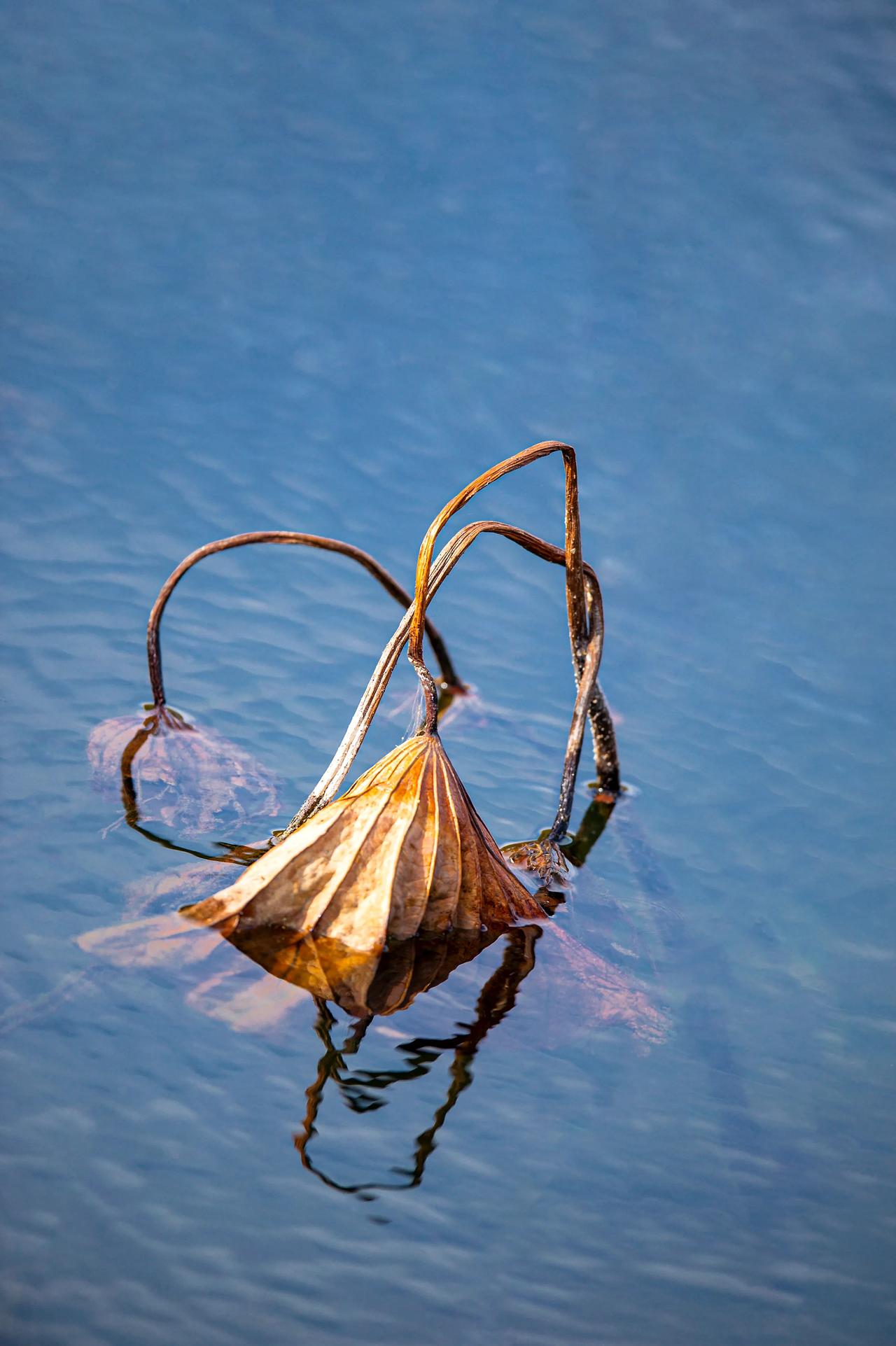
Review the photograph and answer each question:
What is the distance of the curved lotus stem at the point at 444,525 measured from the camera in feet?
5.07

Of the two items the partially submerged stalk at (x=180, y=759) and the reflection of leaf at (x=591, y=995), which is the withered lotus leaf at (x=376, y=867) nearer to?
the reflection of leaf at (x=591, y=995)

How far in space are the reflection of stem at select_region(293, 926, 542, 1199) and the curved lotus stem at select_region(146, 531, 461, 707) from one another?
2.74 feet

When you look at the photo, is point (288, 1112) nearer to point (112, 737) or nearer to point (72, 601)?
point (112, 737)

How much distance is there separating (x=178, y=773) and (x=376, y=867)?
77 cm

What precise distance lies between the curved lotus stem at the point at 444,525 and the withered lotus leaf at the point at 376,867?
11cm

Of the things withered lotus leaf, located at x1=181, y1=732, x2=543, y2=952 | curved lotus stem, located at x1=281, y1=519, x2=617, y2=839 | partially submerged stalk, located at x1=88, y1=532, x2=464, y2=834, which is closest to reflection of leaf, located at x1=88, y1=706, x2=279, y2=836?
partially submerged stalk, located at x1=88, y1=532, x2=464, y2=834

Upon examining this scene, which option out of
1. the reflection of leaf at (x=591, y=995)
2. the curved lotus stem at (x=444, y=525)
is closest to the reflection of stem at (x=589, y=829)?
the reflection of leaf at (x=591, y=995)

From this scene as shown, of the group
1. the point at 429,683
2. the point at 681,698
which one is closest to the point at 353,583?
the point at 681,698

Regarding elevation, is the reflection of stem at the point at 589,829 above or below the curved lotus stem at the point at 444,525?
below

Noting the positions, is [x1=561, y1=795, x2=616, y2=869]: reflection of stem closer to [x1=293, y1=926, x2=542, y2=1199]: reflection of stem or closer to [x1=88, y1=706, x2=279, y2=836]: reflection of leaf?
[x1=293, y1=926, x2=542, y2=1199]: reflection of stem

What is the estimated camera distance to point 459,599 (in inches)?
117

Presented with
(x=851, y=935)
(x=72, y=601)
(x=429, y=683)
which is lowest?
(x=72, y=601)

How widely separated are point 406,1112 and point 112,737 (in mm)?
1090

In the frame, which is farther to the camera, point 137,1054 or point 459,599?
Answer: point 459,599
